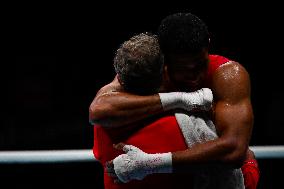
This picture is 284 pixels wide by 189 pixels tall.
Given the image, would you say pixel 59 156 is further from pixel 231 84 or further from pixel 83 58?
pixel 83 58

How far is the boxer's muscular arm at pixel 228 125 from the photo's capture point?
1.38 m

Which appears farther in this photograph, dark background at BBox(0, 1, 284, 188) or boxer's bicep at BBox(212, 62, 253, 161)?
dark background at BBox(0, 1, 284, 188)

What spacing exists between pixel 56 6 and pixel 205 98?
3081 millimetres

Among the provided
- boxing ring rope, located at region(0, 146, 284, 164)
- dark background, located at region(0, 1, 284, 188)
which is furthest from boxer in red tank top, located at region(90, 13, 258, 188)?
dark background, located at region(0, 1, 284, 188)

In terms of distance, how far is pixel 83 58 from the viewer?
448 cm

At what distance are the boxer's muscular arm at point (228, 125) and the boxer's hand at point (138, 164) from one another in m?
0.03

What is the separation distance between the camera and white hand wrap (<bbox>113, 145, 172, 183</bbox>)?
4.54 ft

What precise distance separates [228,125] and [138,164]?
251 millimetres

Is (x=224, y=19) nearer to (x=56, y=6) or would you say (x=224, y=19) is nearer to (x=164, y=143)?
(x=56, y=6)

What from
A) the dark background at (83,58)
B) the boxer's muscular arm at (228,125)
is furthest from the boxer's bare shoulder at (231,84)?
the dark background at (83,58)

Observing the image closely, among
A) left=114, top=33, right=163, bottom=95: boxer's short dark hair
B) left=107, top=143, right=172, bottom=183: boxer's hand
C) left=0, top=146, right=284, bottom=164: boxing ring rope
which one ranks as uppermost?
left=114, top=33, right=163, bottom=95: boxer's short dark hair

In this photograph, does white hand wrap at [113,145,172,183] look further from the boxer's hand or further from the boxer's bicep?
the boxer's bicep

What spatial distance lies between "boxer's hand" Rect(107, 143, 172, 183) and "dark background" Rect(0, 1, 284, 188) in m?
2.64

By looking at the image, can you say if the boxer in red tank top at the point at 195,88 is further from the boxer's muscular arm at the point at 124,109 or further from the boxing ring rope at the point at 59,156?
the boxing ring rope at the point at 59,156
